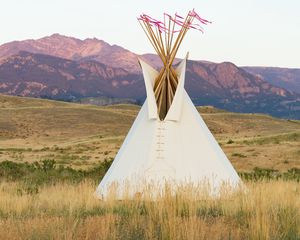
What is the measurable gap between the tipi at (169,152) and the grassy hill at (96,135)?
46.7 ft

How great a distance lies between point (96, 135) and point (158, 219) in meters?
53.8

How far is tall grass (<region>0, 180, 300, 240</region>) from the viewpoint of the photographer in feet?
21.7

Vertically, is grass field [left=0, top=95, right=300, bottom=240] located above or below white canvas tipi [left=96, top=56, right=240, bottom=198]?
below

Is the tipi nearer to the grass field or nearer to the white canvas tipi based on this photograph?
the white canvas tipi

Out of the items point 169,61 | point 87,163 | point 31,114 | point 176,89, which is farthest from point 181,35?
point 31,114

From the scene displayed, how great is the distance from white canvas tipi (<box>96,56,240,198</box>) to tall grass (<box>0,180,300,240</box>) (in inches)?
39.9

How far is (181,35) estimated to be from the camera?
13008 mm

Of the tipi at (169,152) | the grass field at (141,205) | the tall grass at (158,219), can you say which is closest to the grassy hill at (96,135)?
the grass field at (141,205)


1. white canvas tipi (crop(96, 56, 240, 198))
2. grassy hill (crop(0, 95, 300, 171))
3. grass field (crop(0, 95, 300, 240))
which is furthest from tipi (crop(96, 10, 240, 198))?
grassy hill (crop(0, 95, 300, 171))

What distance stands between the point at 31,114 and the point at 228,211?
7177cm

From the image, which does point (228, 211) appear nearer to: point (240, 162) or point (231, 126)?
point (240, 162)

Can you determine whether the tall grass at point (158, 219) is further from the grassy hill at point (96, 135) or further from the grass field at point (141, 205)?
the grassy hill at point (96, 135)

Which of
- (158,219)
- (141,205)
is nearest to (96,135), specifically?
(141,205)

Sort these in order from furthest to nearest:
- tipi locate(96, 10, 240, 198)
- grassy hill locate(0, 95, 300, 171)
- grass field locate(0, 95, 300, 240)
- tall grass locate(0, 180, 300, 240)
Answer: grassy hill locate(0, 95, 300, 171) → tipi locate(96, 10, 240, 198) → grass field locate(0, 95, 300, 240) → tall grass locate(0, 180, 300, 240)
